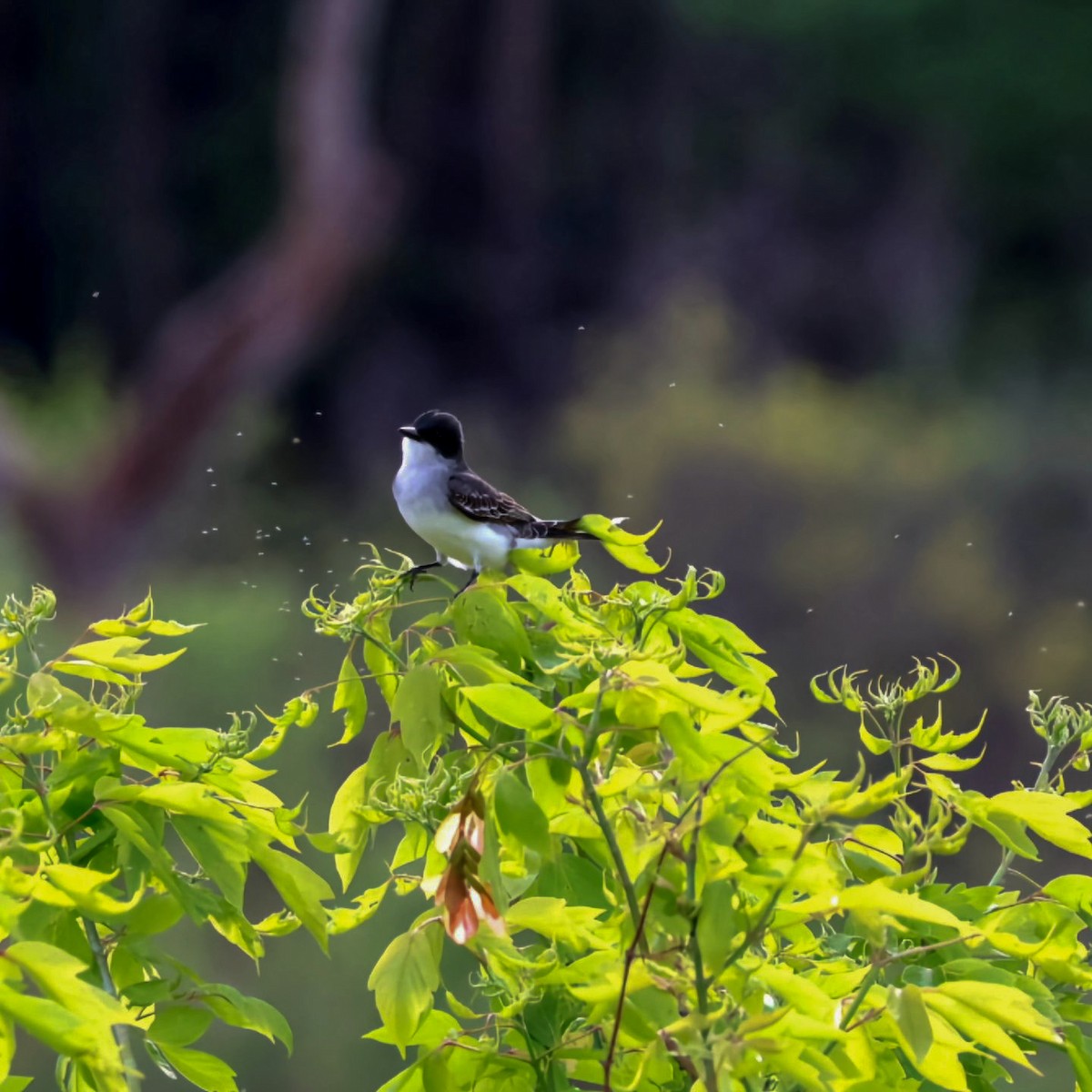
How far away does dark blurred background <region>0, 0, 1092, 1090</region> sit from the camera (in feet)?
25.5

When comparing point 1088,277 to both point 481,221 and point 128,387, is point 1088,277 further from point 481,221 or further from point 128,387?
point 128,387

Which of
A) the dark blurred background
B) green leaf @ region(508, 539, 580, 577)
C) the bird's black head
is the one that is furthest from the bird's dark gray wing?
the dark blurred background

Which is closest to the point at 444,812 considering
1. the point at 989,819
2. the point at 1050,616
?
the point at 989,819

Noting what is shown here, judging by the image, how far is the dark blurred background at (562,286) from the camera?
7777 millimetres

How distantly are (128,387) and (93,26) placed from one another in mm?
2194

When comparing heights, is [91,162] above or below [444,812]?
below

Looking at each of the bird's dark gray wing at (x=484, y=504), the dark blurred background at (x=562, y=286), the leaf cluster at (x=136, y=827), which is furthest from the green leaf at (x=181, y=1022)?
the dark blurred background at (x=562, y=286)

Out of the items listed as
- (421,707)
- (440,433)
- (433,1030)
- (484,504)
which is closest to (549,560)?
(421,707)

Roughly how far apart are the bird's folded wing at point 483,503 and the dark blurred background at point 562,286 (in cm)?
556

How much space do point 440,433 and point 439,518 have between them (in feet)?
0.82

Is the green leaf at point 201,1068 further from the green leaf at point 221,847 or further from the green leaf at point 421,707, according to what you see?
the green leaf at point 421,707

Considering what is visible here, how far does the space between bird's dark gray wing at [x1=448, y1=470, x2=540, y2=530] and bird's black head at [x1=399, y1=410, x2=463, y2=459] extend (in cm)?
14

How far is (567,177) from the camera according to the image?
385 inches

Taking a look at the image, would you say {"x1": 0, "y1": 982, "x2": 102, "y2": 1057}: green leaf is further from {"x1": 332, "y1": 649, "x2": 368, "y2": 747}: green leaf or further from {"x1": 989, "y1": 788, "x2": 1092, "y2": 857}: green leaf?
{"x1": 989, "y1": 788, "x2": 1092, "y2": 857}: green leaf
